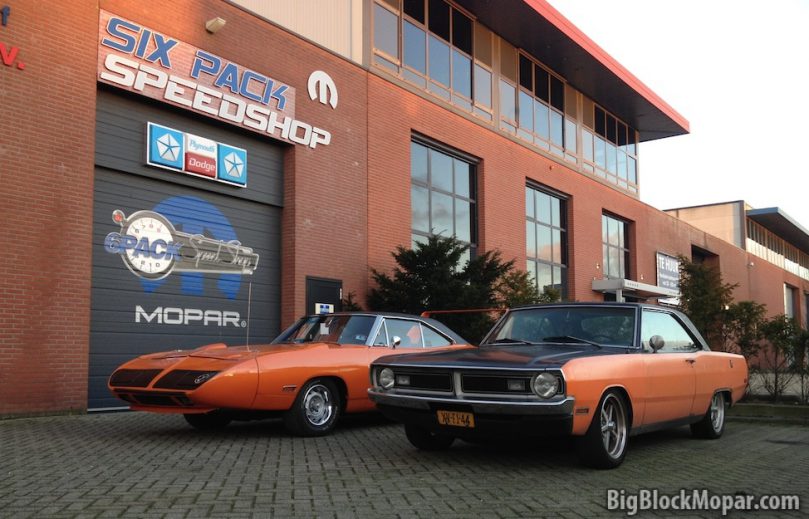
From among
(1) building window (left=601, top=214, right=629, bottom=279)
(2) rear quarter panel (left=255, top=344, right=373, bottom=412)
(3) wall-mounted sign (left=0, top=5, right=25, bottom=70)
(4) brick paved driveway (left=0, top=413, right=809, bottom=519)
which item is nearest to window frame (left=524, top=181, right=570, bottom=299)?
(1) building window (left=601, top=214, right=629, bottom=279)

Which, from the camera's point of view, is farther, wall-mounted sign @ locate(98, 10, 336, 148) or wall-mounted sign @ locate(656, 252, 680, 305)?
wall-mounted sign @ locate(656, 252, 680, 305)

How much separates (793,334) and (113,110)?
12.0m

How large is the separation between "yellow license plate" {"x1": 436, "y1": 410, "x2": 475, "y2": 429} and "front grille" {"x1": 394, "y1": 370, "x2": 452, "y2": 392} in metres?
0.21

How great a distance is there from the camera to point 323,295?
1540 centimetres

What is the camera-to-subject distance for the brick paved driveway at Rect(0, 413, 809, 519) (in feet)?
15.9

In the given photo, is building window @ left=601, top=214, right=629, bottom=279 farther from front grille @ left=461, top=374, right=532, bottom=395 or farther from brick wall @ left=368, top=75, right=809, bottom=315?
front grille @ left=461, top=374, right=532, bottom=395

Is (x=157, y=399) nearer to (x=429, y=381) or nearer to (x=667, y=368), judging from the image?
(x=429, y=381)

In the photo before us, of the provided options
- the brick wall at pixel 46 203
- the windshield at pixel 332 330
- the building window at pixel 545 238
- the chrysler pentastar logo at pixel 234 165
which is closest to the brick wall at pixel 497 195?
the building window at pixel 545 238

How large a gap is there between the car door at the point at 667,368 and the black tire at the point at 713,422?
2.25ft

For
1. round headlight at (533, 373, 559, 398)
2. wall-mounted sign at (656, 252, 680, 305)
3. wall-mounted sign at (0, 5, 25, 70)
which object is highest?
wall-mounted sign at (0, 5, 25, 70)

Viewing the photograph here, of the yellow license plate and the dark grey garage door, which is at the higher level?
the dark grey garage door

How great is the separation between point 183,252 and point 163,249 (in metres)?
0.42

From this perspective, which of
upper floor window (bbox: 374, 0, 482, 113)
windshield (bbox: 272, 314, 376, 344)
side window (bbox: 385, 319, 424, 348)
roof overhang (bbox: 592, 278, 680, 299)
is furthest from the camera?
roof overhang (bbox: 592, 278, 680, 299)

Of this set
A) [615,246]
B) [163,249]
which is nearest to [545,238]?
[615,246]
